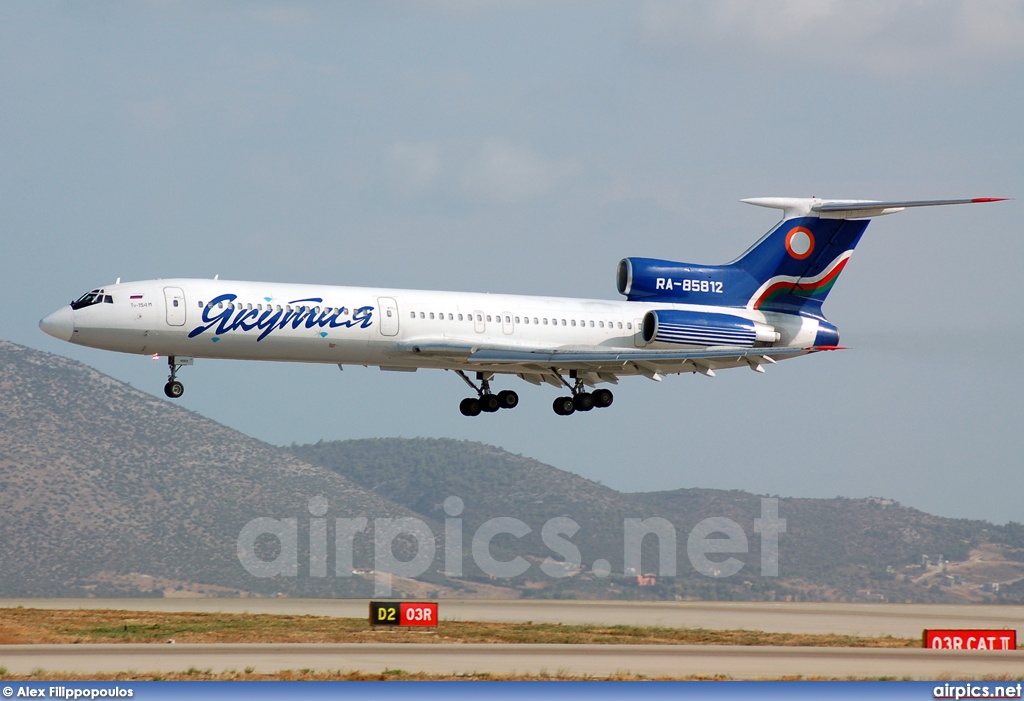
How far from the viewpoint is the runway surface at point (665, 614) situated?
50.2 m

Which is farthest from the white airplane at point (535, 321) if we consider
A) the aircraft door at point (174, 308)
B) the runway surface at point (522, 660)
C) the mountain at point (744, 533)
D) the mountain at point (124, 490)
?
the mountain at point (124, 490)

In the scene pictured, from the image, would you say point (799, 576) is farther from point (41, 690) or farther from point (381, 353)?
point (41, 690)

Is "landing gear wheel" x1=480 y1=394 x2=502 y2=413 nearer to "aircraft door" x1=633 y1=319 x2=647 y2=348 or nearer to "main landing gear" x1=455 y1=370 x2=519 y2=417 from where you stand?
"main landing gear" x1=455 y1=370 x2=519 y2=417

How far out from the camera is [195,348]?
4234 centimetres

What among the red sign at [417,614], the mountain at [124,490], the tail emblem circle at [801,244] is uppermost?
the tail emblem circle at [801,244]

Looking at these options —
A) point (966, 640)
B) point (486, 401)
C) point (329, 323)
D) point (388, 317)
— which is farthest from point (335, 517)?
point (966, 640)

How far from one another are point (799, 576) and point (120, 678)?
253 ft

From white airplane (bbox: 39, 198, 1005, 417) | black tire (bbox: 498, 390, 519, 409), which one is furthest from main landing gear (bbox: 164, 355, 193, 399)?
black tire (bbox: 498, 390, 519, 409)

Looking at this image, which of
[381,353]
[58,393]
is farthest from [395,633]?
[58,393]

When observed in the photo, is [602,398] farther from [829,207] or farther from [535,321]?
[829,207]

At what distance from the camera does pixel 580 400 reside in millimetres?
49062

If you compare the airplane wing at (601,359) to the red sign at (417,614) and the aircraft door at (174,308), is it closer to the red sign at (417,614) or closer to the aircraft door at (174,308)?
the aircraft door at (174,308)

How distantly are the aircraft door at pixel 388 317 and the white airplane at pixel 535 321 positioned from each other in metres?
0.04

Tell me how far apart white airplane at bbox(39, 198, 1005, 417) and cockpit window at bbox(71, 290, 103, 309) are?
0.05 m
